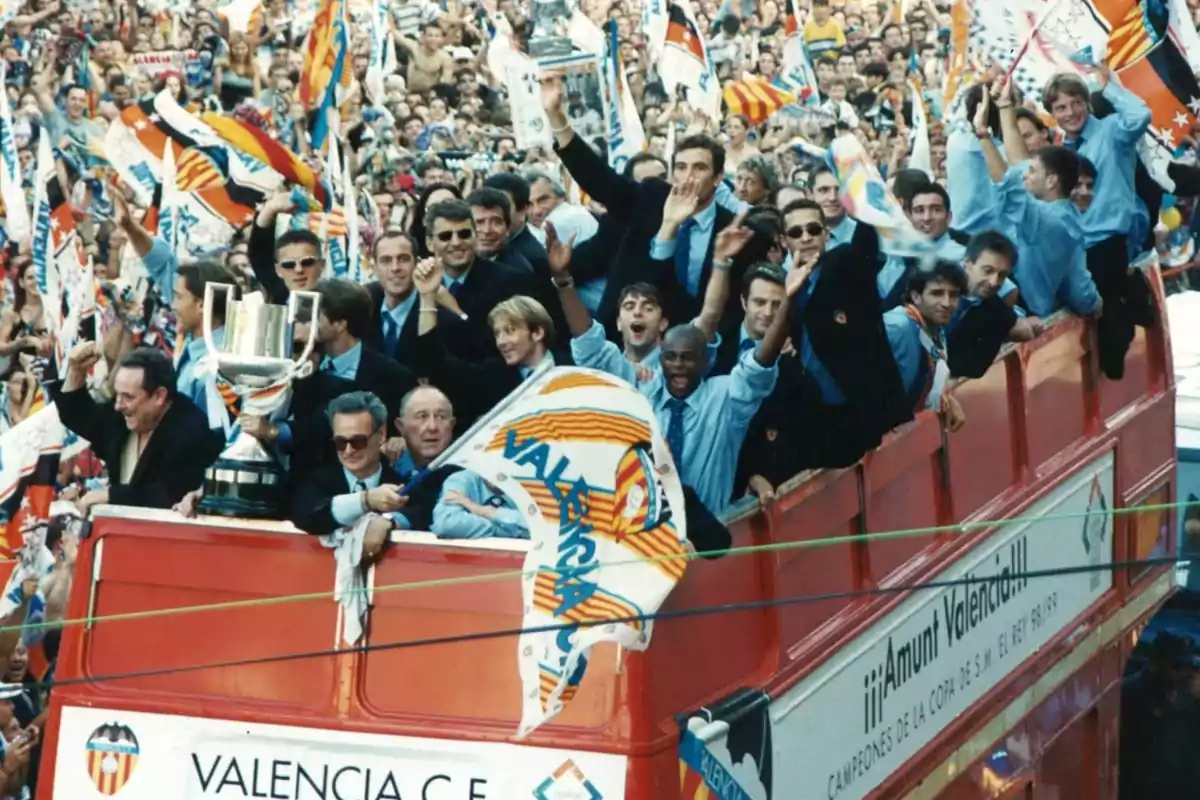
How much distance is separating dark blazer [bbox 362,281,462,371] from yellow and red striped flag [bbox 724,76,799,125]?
590 centimetres

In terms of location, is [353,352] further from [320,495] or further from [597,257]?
[597,257]

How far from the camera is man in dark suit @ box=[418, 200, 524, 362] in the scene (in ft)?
26.4

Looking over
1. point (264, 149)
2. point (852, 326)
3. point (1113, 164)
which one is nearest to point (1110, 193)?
point (1113, 164)

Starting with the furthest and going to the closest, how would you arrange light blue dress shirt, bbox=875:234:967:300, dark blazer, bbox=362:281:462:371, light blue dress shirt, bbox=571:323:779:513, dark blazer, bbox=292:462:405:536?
light blue dress shirt, bbox=875:234:967:300, dark blazer, bbox=362:281:462:371, light blue dress shirt, bbox=571:323:779:513, dark blazer, bbox=292:462:405:536

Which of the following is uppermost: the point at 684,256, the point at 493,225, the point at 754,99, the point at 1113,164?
the point at 754,99

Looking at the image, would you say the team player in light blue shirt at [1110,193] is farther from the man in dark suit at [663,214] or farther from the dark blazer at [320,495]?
the dark blazer at [320,495]

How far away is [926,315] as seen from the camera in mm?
8203

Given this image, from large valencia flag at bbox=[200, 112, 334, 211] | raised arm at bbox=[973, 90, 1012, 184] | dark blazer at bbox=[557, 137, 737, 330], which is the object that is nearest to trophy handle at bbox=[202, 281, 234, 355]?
dark blazer at bbox=[557, 137, 737, 330]

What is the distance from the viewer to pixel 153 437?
7047 millimetres

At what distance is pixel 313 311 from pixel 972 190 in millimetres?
3541

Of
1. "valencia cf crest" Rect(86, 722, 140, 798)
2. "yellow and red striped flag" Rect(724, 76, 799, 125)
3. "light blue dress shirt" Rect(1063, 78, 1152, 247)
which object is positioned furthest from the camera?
"yellow and red striped flag" Rect(724, 76, 799, 125)

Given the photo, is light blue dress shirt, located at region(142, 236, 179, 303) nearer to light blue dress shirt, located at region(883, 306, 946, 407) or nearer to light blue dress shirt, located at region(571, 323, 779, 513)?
light blue dress shirt, located at region(883, 306, 946, 407)

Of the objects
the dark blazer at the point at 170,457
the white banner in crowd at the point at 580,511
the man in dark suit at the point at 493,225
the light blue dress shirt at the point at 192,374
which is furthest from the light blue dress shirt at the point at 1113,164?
the white banner in crowd at the point at 580,511

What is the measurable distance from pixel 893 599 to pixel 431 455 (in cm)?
174
